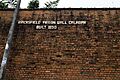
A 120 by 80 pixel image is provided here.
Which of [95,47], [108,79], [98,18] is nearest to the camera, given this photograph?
[108,79]

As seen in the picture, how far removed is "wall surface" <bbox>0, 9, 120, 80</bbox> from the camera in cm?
773

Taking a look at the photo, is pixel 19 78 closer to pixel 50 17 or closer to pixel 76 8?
pixel 50 17

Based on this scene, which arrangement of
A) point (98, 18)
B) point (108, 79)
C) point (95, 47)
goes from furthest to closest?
1. point (98, 18)
2. point (95, 47)
3. point (108, 79)

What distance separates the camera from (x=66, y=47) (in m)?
8.16

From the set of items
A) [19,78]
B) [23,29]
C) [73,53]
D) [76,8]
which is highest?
[76,8]

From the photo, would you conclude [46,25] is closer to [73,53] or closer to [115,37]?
[73,53]

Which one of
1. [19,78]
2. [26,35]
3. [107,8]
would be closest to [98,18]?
[107,8]

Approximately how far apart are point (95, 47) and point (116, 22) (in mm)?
1136

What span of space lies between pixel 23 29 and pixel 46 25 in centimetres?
73

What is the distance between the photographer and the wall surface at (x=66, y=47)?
25.3 feet

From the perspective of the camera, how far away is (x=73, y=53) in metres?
8.03

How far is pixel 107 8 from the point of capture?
29.0ft

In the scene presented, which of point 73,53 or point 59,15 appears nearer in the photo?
point 73,53

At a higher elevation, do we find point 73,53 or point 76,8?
point 76,8
